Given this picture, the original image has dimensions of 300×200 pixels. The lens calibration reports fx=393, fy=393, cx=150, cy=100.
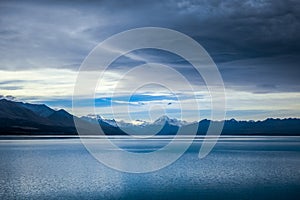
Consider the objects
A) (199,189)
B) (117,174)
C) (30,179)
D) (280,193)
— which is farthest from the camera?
(117,174)

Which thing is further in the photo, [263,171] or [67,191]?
[263,171]

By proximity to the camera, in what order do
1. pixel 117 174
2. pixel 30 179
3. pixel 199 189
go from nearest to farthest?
pixel 199 189 → pixel 30 179 → pixel 117 174

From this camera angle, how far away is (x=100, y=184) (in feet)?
176

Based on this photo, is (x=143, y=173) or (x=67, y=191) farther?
(x=143, y=173)

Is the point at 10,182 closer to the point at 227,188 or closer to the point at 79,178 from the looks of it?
the point at 79,178

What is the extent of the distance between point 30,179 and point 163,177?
66.5 feet

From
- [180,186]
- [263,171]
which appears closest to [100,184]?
[180,186]

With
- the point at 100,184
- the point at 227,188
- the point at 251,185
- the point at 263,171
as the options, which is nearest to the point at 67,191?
Result: the point at 100,184

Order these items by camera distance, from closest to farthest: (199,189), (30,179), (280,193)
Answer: (280,193) → (199,189) → (30,179)

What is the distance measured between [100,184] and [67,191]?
21.7 feet

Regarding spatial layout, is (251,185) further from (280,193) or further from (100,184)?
(100,184)

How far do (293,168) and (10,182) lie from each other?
51.0m

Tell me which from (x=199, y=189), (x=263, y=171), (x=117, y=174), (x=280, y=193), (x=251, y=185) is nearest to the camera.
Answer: (x=280, y=193)

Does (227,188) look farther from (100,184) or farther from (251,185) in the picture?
(100,184)
